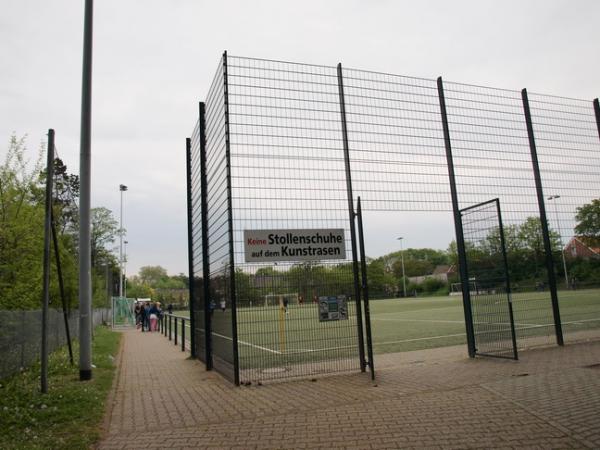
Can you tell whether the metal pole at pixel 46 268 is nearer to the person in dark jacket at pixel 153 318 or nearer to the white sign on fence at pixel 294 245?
the white sign on fence at pixel 294 245

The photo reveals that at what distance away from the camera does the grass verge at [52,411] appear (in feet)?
16.3

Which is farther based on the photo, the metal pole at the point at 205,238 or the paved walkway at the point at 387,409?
the metal pole at the point at 205,238

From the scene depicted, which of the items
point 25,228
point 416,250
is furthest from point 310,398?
point 416,250

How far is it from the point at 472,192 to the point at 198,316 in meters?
A: 6.61

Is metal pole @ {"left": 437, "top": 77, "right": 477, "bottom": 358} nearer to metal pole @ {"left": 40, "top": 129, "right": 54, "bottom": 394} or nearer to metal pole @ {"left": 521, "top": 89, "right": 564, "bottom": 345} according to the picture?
metal pole @ {"left": 521, "top": 89, "right": 564, "bottom": 345}

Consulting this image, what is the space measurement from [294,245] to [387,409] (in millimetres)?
3048

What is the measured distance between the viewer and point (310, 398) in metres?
6.58

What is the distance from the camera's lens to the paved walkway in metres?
4.76

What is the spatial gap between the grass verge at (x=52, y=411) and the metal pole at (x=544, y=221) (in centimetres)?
837

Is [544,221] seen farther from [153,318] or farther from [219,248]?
[153,318]

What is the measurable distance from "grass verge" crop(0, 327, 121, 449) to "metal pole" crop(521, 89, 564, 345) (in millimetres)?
8373

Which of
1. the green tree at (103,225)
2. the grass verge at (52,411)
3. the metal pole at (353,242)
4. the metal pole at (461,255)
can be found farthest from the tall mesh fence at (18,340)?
the green tree at (103,225)

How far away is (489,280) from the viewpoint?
9.25 m

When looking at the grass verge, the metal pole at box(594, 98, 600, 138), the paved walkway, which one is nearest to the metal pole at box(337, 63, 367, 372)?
the paved walkway
